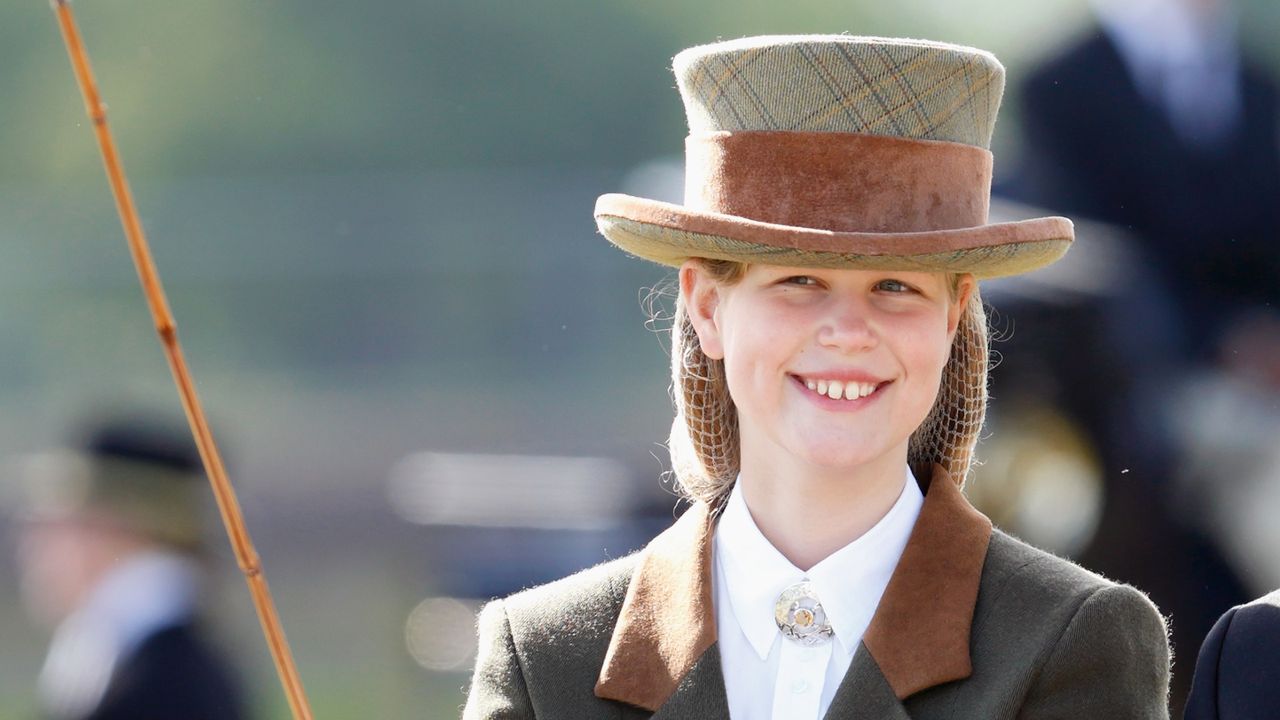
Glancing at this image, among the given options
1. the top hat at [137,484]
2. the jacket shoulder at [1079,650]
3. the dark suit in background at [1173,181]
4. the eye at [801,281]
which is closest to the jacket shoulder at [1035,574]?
the jacket shoulder at [1079,650]

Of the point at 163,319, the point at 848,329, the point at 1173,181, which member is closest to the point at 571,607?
the point at 848,329

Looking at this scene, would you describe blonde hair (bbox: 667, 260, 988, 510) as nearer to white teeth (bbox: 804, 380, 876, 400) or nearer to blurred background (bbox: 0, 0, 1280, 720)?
white teeth (bbox: 804, 380, 876, 400)

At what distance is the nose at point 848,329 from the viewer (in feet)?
6.68

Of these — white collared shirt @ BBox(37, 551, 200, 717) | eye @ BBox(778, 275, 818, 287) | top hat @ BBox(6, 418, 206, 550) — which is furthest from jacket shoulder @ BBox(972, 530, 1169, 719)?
top hat @ BBox(6, 418, 206, 550)

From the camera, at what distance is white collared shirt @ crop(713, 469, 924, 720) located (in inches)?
83.1

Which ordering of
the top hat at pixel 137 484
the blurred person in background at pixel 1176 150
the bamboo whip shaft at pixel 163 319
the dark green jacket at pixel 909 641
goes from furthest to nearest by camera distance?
the top hat at pixel 137 484 < the blurred person in background at pixel 1176 150 < the dark green jacket at pixel 909 641 < the bamboo whip shaft at pixel 163 319

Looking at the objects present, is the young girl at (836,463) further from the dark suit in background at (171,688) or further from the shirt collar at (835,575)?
the dark suit in background at (171,688)

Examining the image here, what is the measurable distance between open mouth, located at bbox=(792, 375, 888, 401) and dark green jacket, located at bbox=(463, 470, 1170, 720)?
0.62 ft

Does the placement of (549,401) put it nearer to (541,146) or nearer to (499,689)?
(541,146)

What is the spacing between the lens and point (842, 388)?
205 cm

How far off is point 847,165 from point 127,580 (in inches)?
102

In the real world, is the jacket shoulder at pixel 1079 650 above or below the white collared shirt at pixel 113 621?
above

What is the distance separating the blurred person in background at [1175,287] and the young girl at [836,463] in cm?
199

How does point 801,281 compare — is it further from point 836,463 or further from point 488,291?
point 488,291
